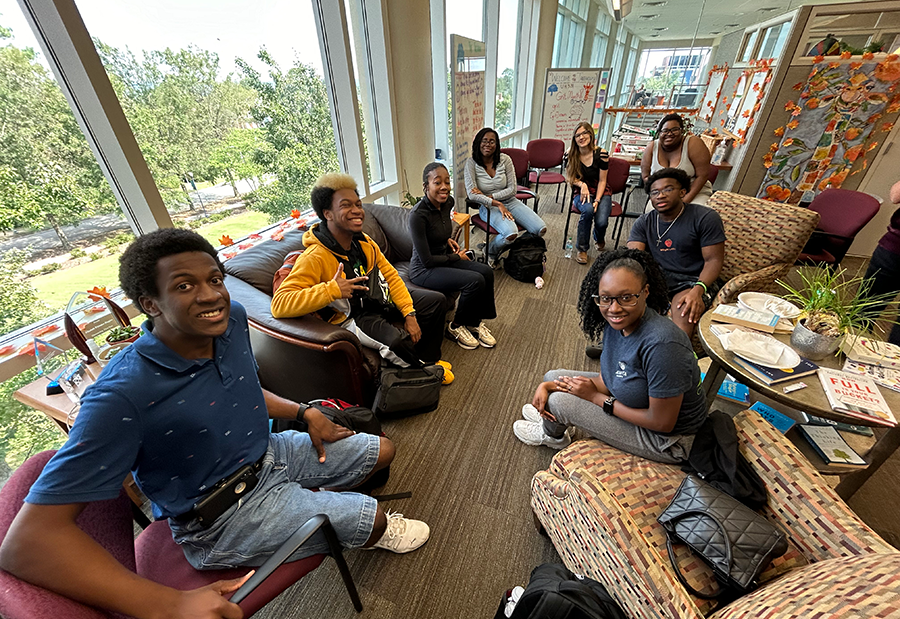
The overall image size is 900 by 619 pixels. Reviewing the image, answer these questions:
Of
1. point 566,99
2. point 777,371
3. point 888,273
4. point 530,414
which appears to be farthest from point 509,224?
point 566,99

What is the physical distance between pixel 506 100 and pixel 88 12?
5744 mm

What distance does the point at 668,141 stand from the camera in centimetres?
301

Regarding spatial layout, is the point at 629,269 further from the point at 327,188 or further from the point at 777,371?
the point at 327,188

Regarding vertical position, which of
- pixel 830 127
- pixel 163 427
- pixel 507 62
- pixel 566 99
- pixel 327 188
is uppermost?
pixel 507 62

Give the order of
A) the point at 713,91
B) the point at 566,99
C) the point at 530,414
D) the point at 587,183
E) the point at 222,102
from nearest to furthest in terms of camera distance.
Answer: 1. the point at 530,414
2. the point at 222,102
3. the point at 587,183
4. the point at 713,91
5. the point at 566,99

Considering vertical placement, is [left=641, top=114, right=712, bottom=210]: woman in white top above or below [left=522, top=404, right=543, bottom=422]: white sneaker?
above

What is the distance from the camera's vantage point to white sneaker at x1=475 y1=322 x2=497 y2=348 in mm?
2592

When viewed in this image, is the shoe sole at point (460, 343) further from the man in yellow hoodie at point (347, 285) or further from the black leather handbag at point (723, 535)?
the black leather handbag at point (723, 535)

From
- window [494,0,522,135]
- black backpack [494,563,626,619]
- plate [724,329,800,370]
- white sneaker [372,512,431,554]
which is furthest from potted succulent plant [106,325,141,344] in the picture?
window [494,0,522,135]

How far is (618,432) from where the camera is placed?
1.33m

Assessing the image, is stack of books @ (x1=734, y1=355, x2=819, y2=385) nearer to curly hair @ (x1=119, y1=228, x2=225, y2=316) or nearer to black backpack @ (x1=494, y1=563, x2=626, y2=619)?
black backpack @ (x1=494, y1=563, x2=626, y2=619)

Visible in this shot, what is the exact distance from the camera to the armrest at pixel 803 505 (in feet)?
2.89

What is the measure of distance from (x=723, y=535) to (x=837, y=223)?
2846mm

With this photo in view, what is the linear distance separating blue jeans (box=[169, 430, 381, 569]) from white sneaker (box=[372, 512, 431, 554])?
29 centimetres
